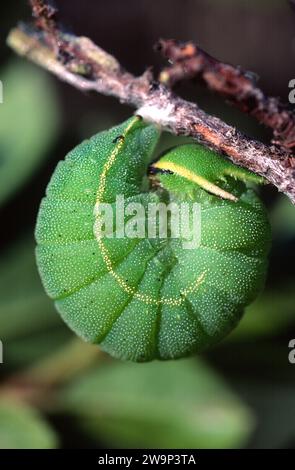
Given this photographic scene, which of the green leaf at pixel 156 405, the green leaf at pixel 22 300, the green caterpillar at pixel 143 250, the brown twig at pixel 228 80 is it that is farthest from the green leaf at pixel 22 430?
the brown twig at pixel 228 80

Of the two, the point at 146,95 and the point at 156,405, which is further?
the point at 156,405

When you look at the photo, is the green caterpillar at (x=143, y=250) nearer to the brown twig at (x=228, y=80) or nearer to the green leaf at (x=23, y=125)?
the brown twig at (x=228, y=80)

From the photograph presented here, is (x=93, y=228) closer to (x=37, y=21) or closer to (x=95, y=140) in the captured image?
(x=95, y=140)

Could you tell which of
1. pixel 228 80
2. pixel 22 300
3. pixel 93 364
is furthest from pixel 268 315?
pixel 228 80

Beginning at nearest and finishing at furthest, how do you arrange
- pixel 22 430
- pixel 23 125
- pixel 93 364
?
pixel 22 430 → pixel 93 364 → pixel 23 125

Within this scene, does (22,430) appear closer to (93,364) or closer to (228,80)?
(93,364)
